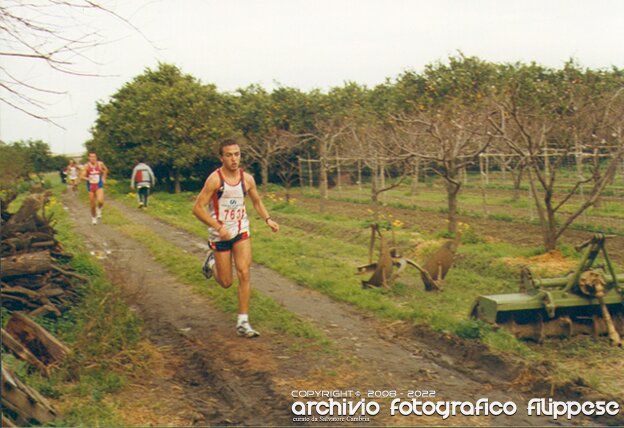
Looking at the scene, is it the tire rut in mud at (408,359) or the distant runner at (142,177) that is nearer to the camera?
the tire rut in mud at (408,359)

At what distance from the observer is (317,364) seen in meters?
6.16

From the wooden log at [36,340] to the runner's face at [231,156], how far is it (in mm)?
2466

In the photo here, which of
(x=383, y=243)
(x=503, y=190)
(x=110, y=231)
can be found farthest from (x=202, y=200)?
(x=503, y=190)

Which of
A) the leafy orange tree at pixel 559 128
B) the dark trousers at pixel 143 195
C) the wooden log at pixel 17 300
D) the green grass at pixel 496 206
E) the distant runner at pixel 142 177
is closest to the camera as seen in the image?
the wooden log at pixel 17 300

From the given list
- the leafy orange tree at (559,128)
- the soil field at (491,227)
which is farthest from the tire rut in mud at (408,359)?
the soil field at (491,227)

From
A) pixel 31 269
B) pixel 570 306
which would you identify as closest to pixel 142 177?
pixel 31 269

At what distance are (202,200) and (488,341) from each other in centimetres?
327

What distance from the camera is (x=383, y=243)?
8.95 metres

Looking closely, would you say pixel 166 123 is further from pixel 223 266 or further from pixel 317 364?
pixel 317 364

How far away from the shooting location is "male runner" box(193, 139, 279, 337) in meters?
7.04

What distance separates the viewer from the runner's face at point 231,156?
7031mm

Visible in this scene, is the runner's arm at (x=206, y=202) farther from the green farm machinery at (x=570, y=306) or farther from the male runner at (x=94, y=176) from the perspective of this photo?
the male runner at (x=94, y=176)

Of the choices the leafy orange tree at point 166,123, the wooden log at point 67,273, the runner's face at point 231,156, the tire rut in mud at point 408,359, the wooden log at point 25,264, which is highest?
the leafy orange tree at point 166,123

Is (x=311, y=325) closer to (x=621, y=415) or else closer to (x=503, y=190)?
(x=621, y=415)
